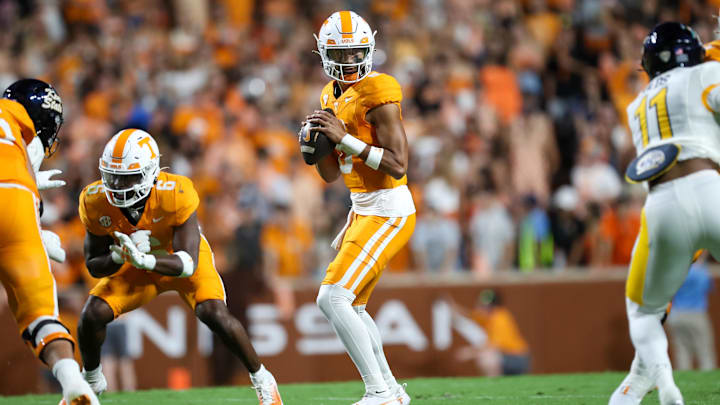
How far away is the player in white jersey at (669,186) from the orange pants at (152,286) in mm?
2332

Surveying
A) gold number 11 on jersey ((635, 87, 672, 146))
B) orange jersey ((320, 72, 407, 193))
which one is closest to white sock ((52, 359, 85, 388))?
orange jersey ((320, 72, 407, 193))

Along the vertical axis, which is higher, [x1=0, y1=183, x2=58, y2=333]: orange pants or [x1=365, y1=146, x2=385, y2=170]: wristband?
[x1=365, y1=146, x2=385, y2=170]: wristband

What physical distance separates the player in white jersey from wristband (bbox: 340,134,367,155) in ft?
4.75

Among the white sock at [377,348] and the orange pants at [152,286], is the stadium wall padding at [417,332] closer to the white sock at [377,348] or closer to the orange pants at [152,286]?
the orange pants at [152,286]

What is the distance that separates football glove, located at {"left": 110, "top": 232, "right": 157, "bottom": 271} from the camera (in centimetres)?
495

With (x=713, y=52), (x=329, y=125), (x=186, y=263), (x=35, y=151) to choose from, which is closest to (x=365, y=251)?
(x=329, y=125)

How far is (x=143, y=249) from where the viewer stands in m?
5.47

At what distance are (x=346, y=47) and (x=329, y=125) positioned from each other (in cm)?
54

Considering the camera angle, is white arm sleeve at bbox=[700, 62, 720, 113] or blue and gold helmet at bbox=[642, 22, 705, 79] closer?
white arm sleeve at bbox=[700, 62, 720, 113]

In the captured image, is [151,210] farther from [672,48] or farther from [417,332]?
[417,332]

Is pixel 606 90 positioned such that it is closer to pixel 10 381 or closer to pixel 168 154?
pixel 168 154

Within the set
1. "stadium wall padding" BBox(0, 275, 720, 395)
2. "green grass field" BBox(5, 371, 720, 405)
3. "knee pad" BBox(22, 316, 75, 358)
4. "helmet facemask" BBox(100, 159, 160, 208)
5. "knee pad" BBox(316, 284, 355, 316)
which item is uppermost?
"helmet facemask" BBox(100, 159, 160, 208)

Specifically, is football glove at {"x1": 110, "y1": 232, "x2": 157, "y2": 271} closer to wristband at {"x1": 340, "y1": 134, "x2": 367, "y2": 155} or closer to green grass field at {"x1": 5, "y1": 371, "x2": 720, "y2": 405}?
wristband at {"x1": 340, "y1": 134, "x2": 367, "y2": 155}

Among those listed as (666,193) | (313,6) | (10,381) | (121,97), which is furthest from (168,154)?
(666,193)
